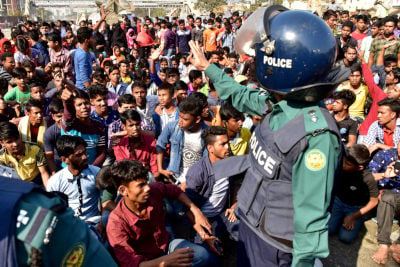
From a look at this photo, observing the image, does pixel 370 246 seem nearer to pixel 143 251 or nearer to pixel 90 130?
pixel 143 251

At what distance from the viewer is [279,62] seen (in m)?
1.62

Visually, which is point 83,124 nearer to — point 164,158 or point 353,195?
point 164,158

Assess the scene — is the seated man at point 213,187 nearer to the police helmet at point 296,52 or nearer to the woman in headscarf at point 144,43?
the police helmet at point 296,52

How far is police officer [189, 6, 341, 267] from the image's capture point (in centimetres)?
147

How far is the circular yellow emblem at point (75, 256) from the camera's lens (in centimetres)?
112

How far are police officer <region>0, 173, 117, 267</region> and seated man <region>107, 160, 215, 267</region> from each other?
1.28 metres

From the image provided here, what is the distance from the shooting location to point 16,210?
102 cm

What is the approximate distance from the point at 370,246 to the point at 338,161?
102 inches

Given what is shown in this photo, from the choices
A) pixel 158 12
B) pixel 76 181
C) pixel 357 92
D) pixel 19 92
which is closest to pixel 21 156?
pixel 76 181

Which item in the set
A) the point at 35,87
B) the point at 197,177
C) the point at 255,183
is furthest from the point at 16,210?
the point at 35,87

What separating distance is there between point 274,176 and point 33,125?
3.80 meters

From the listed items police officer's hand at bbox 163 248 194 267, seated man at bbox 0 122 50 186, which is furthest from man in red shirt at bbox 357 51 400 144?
seated man at bbox 0 122 50 186

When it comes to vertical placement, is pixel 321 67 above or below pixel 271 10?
below

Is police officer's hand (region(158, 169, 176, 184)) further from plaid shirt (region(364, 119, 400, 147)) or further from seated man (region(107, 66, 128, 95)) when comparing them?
plaid shirt (region(364, 119, 400, 147))
